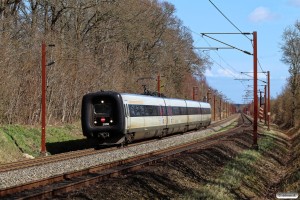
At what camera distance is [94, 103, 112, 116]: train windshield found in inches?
1038

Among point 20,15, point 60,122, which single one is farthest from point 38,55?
point 20,15

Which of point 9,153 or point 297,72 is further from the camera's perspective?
point 297,72

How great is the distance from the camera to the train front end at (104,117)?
2562 cm

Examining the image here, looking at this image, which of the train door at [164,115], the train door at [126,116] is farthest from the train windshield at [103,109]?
the train door at [164,115]

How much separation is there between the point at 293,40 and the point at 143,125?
40.5 metres

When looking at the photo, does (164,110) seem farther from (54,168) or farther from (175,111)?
(54,168)

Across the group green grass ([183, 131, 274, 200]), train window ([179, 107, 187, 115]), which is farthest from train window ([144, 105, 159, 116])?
green grass ([183, 131, 274, 200])

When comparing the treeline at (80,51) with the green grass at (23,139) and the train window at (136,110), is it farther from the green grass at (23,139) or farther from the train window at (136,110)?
the train window at (136,110)

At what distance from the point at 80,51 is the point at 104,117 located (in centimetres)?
1591

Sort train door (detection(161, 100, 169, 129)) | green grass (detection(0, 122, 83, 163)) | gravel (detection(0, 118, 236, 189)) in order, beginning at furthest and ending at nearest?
1. train door (detection(161, 100, 169, 129))
2. green grass (detection(0, 122, 83, 163))
3. gravel (detection(0, 118, 236, 189))

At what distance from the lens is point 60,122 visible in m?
35.8

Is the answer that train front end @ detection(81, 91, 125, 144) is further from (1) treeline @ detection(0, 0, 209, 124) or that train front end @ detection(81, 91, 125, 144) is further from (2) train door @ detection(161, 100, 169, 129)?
(2) train door @ detection(161, 100, 169, 129)

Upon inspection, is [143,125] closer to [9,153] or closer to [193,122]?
[9,153]

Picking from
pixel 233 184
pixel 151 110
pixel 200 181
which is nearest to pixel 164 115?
pixel 151 110
